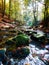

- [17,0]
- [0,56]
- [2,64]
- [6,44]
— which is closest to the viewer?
[2,64]

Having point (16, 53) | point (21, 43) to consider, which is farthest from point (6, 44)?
point (16, 53)

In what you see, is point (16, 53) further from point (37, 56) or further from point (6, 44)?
point (6, 44)

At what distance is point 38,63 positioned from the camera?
7312 mm

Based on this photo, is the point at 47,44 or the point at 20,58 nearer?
the point at 20,58

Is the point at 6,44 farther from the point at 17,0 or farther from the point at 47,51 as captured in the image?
the point at 17,0

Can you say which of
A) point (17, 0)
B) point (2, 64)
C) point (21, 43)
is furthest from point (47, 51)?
point (17, 0)

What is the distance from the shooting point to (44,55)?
862 cm

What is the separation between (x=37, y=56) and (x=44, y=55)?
18.7 inches

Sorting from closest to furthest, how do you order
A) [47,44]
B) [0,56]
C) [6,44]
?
[0,56] → [6,44] → [47,44]

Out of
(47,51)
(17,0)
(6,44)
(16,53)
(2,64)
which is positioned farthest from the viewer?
(17,0)

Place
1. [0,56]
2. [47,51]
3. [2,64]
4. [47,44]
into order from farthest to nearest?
[47,44] → [47,51] → [0,56] → [2,64]

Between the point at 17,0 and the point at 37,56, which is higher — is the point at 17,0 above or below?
above

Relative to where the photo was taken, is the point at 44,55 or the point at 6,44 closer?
the point at 44,55

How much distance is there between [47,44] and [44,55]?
8.80ft
